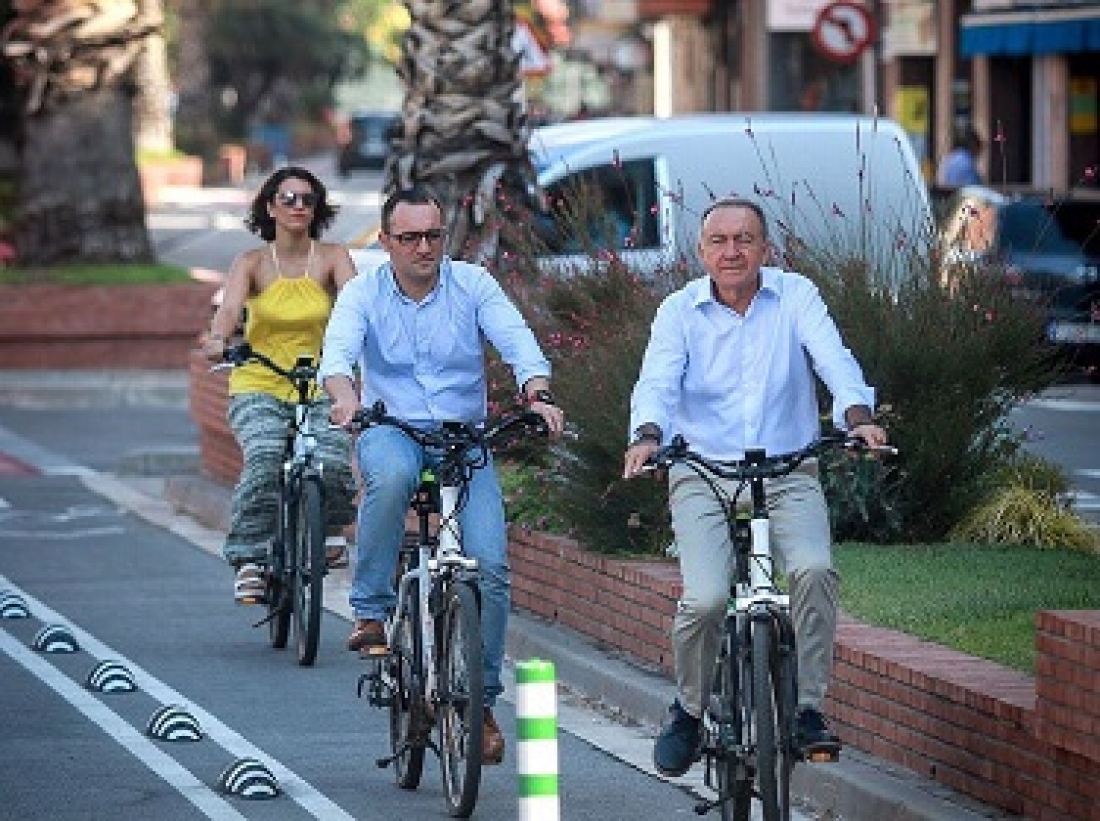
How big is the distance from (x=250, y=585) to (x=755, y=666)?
507 centimetres

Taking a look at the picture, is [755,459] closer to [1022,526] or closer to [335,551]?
[1022,526]

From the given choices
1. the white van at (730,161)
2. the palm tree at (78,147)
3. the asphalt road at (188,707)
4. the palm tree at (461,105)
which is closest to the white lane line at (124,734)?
the asphalt road at (188,707)

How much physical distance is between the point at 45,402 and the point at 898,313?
14765 mm

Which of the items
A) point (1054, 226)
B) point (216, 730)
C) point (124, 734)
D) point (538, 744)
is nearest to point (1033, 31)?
point (1054, 226)

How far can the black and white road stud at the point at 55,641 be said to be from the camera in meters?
12.8

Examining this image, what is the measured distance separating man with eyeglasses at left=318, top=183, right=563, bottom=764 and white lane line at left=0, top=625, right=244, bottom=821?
0.68 m

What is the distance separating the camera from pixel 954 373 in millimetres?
12297

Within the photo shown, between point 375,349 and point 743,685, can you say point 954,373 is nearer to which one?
Result: point 375,349

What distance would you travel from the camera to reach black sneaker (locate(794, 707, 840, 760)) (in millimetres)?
8070

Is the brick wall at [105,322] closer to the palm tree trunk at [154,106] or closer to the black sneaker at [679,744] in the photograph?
the black sneaker at [679,744]

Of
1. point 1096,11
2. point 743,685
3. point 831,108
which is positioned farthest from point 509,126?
point 831,108

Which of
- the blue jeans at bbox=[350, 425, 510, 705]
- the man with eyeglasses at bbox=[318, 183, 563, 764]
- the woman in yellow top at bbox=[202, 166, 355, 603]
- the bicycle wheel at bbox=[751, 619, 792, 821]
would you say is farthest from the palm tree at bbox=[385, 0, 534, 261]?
the bicycle wheel at bbox=[751, 619, 792, 821]

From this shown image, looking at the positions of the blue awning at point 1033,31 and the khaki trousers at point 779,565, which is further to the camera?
the blue awning at point 1033,31

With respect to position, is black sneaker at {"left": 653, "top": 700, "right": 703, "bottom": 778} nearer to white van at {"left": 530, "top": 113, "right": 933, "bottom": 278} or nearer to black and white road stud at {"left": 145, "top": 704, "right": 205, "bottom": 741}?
black and white road stud at {"left": 145, "top": 704, "right": 205, "bottom": 741}
